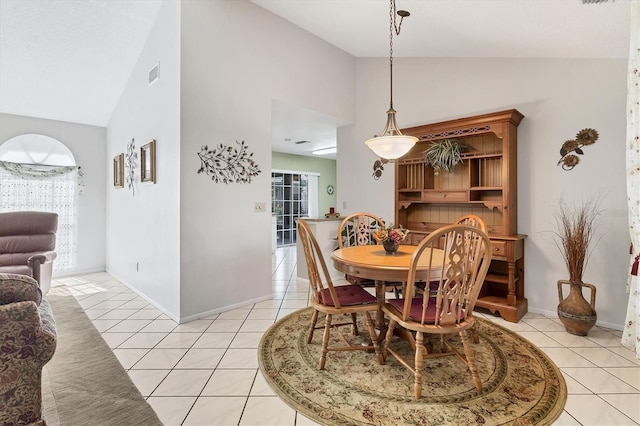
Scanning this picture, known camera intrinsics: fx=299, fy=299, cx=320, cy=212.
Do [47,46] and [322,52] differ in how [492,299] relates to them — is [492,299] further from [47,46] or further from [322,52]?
[47,46]

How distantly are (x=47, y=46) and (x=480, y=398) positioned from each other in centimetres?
545

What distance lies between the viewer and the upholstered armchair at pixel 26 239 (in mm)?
3459

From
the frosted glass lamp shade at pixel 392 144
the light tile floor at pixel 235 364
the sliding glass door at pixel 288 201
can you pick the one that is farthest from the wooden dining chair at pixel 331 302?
the sliding glass door at pixel 288 201

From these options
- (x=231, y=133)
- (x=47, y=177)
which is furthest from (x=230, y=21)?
(x=47, y=177)

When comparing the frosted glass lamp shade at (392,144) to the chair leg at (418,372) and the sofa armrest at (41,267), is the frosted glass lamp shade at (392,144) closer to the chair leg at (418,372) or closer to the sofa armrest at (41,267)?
the chair leg at (418,372)

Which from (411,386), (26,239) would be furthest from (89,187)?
(411,386)

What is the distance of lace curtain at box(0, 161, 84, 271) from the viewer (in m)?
4.45

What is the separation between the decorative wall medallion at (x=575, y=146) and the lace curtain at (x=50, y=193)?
6.75m

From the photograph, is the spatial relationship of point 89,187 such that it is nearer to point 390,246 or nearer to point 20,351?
point 20,351

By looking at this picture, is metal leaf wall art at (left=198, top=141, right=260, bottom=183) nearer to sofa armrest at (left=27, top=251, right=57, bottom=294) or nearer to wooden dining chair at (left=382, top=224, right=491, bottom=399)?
sofa armrest at (left=27, top=251, right=57, bottom=294)

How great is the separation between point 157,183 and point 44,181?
295 centimetres

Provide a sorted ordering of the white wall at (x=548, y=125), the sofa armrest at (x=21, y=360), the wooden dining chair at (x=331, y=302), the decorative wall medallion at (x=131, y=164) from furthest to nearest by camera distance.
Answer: the decorative wall medallion at (x=131, y=164)
the white wall at (x=548, y=125)
the wooden dining chair at (x=331, y=302)
the sofa armrest at (x=21, y=360)

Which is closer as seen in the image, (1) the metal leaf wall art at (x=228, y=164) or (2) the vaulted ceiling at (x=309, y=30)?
(2) the vaulted ceiling at (x=309, y=30)

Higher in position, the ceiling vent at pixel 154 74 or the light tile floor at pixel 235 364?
the ceiling vent at pixel 154 74
